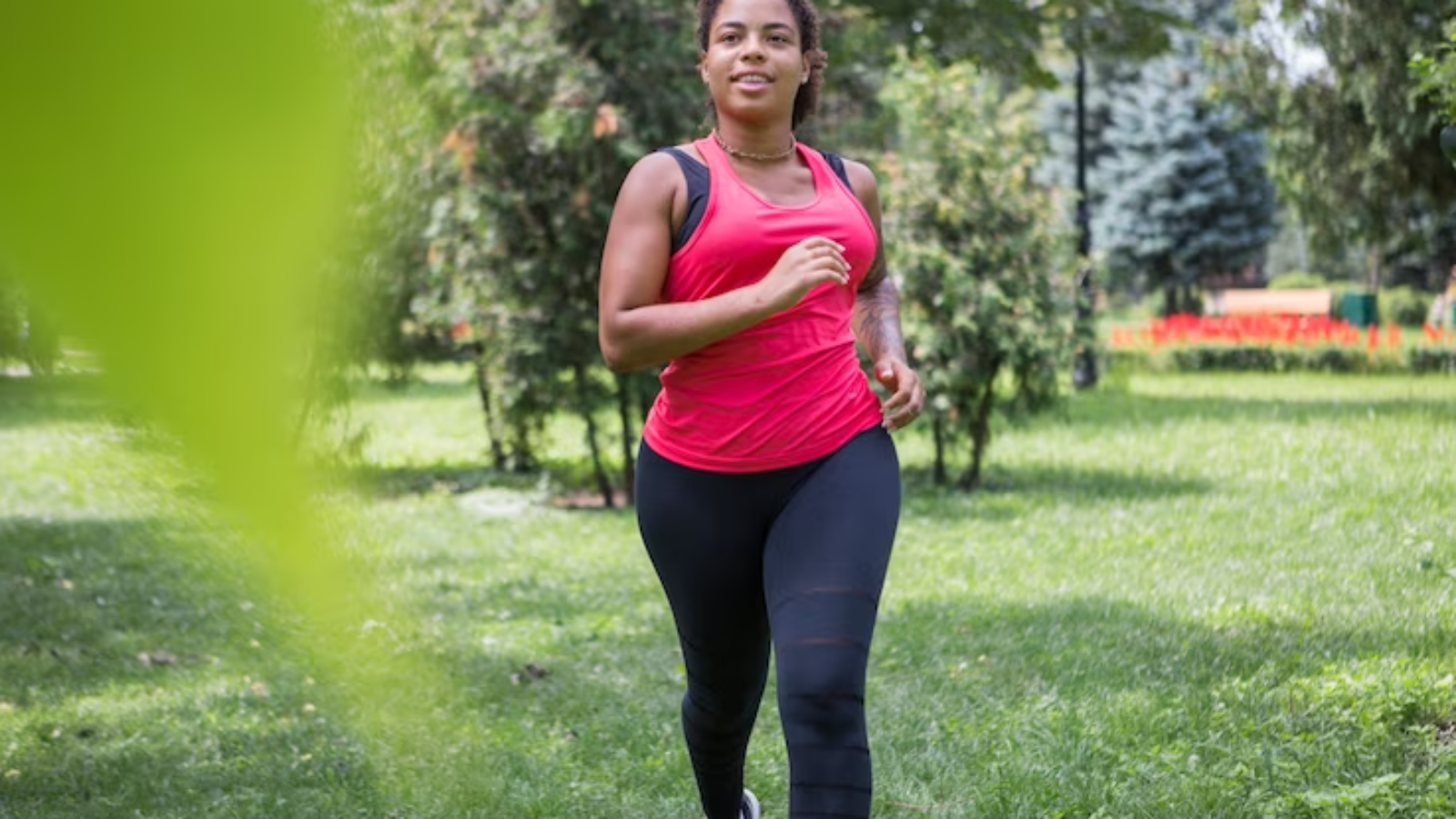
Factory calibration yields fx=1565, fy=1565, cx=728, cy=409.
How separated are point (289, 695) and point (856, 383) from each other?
3002mm

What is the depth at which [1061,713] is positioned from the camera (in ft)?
17.0

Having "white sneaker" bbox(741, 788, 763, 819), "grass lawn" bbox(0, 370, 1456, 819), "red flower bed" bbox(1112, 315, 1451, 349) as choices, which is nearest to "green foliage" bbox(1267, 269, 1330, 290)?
"red flower bed" bbox(1112, 315, 1451, 349)

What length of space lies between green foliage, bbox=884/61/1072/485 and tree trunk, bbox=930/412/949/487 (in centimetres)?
2

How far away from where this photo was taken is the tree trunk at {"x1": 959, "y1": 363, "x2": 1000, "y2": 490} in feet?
37.6

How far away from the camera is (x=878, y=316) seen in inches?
124

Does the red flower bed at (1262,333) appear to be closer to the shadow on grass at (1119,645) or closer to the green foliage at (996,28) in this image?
the green foliage at (996,28)

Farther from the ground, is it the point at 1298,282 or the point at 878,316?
the point at 878,316

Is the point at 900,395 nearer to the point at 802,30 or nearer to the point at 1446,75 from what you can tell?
the point at 802,30

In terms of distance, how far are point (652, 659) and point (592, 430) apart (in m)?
4.89

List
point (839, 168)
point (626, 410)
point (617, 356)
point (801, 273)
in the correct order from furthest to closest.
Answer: point (626, 410) → point (839, 168) → point (617, 356) → point (801, 273)

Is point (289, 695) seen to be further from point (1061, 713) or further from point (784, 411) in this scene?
point (784, 411)

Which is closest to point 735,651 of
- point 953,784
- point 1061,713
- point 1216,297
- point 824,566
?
point 824,566

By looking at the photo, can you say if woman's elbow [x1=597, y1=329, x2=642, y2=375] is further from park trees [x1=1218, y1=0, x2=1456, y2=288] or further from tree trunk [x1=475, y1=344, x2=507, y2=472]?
park trees [x1=1218, y1=0, x2=1456, y2=288]

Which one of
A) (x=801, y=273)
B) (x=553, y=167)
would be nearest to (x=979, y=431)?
(x=553, y=167)
